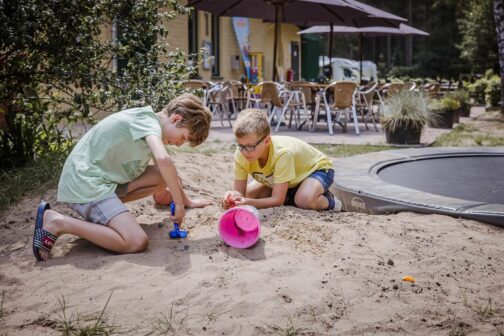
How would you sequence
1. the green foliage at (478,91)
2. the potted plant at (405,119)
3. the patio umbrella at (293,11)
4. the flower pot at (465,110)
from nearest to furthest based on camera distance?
the potted plant at (405,119)
the patio umbrella at (293,11)
the flower pot at (465,110)
the green foliage at (478,91)

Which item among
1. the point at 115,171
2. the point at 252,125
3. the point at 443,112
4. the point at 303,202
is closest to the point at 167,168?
the point at 115,171

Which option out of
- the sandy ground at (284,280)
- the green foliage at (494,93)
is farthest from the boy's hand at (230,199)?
the green foliage at (494,93)

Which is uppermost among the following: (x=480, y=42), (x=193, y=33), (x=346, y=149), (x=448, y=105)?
(x=480, y=42)

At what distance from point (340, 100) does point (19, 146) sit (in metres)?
5.58

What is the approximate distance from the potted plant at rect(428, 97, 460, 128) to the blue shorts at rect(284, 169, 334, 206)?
715 centimetres

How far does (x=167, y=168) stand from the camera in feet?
8.87

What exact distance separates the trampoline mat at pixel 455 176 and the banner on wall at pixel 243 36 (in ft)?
39.4

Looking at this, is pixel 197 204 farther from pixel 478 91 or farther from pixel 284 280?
pixel 478 91

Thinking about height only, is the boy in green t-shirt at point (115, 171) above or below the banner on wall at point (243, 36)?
below

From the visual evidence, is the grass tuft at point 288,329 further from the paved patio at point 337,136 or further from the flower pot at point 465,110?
the flower pot at point 465,110

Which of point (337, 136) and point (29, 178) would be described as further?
point (337, 136)

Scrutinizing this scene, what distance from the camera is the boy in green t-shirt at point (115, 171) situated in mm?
2787

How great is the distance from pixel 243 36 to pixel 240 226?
577 inches

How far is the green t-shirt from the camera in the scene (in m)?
2.88
